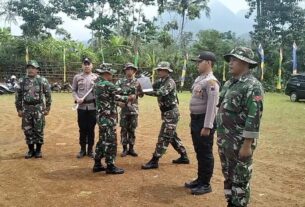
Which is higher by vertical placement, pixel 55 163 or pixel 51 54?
pixel 51 54

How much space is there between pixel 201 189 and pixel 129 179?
120 centimetres

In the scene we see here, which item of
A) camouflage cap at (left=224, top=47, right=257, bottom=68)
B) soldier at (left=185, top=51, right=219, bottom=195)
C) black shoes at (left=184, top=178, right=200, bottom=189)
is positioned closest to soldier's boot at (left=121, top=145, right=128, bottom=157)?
black shoes at (left=184, top=178, right=200, bottom=189)

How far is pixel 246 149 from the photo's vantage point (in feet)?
12.7

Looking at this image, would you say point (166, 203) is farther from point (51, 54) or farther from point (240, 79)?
point (51, 54)

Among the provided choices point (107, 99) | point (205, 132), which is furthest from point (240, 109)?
point (107, 99)

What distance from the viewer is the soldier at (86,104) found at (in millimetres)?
7505

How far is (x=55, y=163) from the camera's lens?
23.4 feet

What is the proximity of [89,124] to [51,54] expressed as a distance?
21.0 metres

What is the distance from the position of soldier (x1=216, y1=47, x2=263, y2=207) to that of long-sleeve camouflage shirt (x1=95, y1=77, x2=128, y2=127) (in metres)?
2.34

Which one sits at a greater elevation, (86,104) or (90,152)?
Result: (86,104)

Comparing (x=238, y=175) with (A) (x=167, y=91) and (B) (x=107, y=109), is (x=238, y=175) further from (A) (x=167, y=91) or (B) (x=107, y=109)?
(B) (x=107, y=109)

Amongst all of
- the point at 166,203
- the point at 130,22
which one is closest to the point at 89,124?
the point at 166,203

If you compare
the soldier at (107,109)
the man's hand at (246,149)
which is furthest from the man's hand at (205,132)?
the soldier at (107,109)

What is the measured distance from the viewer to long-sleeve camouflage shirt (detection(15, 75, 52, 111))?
7344 millimetres
